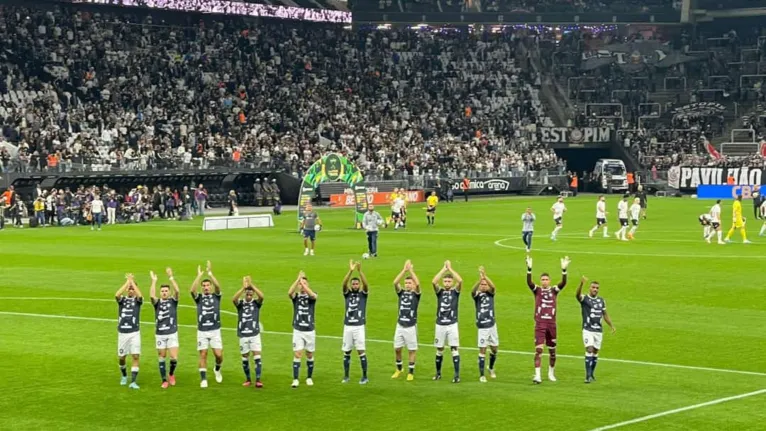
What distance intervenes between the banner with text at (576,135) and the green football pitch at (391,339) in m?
47.4

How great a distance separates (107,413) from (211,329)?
268 cm

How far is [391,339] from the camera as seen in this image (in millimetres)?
28391

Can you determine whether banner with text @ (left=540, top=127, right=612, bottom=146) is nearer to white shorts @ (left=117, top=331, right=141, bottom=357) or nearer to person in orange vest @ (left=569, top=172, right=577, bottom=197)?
person in orange vest @ (left=569, top=172, right=577, bottom=197)

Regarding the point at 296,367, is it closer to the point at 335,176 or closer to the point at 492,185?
the point at 335,176

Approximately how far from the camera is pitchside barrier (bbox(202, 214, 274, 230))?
60812mm

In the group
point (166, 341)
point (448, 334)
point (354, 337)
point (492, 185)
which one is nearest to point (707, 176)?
point (492, 185)

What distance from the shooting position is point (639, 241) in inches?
2090

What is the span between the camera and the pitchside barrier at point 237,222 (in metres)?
60.8

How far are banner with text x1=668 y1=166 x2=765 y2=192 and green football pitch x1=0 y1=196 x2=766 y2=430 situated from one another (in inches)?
1489

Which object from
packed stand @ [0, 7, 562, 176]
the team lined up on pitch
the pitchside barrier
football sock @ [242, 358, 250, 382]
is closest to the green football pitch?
football sock @ [242, 358, 250, 382]

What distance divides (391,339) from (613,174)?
71583 mm

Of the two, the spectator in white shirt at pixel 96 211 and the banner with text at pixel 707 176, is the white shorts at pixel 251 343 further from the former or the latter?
the banner with text at pixel 707 176

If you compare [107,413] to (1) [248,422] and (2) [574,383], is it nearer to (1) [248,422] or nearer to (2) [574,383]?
(1) [248,422]

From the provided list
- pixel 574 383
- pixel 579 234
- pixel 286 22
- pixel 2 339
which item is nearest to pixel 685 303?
pixel 574 383
